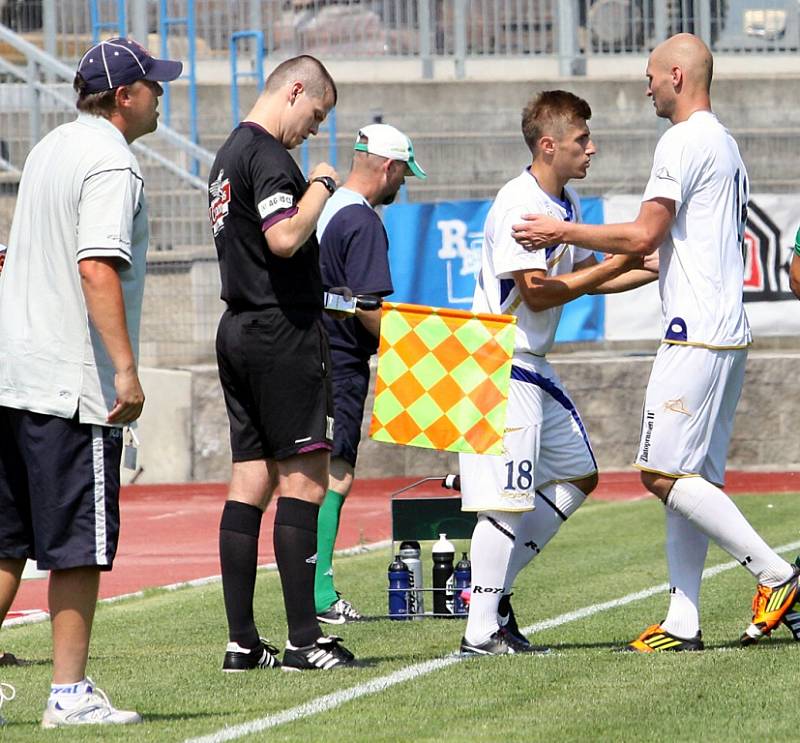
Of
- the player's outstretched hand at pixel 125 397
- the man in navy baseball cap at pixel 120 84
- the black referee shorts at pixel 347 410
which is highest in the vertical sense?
the man in navy baseball cap at pixel 120 84

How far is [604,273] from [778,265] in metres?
10.6

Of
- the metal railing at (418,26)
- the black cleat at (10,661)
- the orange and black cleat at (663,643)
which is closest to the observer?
the orange and black cleat at (663,643)

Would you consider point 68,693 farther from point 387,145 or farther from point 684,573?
point 387,145

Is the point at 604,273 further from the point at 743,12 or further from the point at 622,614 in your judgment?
the point at 743,12

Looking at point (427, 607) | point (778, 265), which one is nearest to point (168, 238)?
point (778, 265)

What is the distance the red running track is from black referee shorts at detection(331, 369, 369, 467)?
7.10ft

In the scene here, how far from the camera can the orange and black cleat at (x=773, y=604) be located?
6.48m

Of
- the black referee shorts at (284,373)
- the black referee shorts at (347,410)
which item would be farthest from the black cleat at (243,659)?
the black referee shorts at (347,410)

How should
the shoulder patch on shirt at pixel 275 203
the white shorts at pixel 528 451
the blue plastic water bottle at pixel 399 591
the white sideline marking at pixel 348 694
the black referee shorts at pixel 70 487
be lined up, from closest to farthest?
the white sideline marking at pixel 348 694 → the black referee shorts at pixel 70 487 → the shoulder patch on shirt at pixel 275 203 → the white shorts at pixel 528 451 → the blue plastic water bottle at pixel 399 591

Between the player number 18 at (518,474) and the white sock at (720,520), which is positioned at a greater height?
the player number 18 at (518,474)

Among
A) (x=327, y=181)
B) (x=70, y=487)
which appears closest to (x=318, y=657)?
(x=70, y=487)

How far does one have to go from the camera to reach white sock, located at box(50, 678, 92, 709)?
17.3ft

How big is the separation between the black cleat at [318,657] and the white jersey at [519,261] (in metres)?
1.33

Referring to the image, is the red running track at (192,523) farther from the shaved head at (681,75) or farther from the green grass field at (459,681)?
the shaved head at (681,75)
